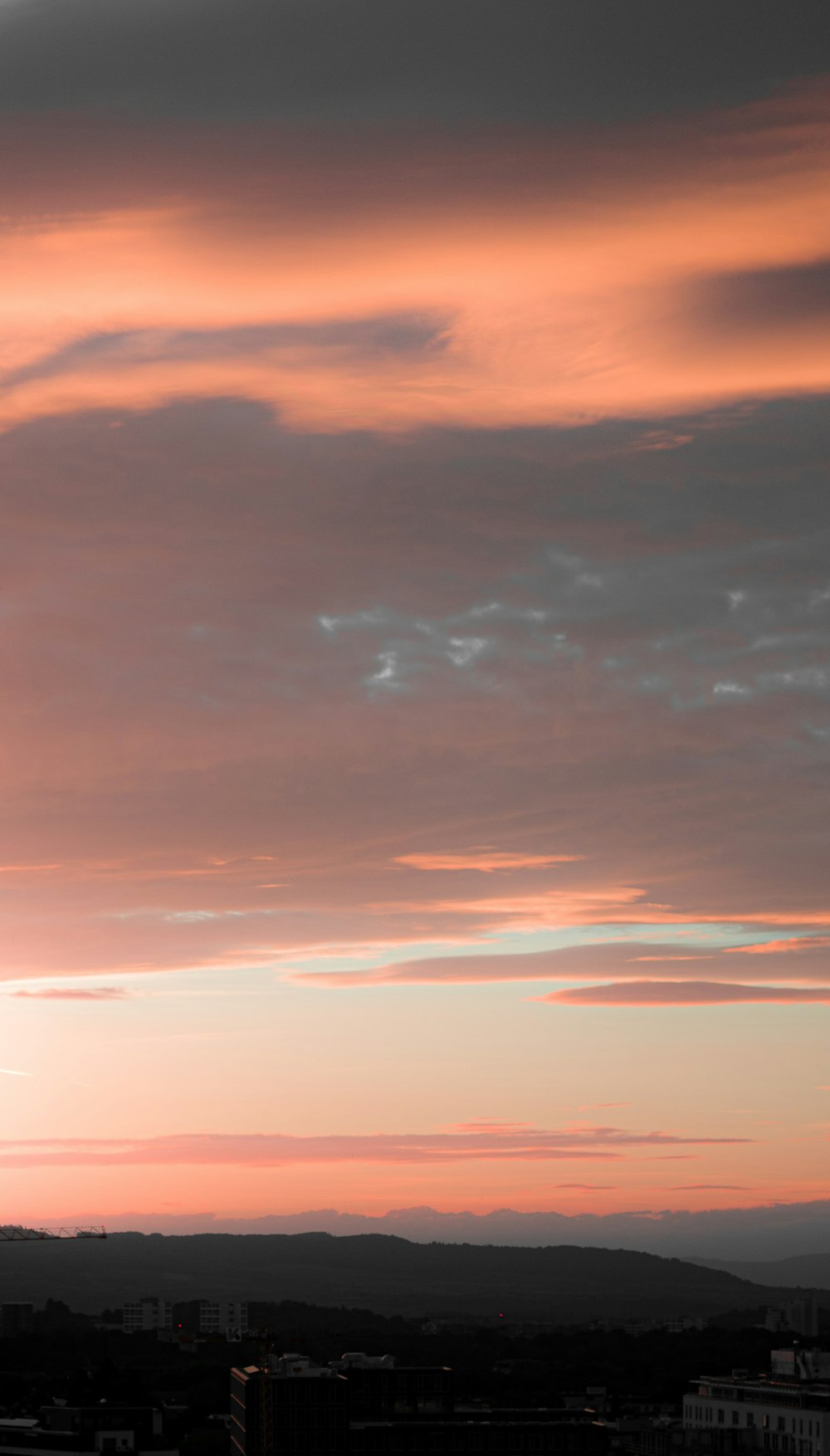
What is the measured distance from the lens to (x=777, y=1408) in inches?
6796

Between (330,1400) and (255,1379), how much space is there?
665 cm

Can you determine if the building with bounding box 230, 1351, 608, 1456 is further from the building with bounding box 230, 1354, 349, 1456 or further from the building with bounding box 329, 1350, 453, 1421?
the building with bounding box 329, 1350, 453, 1421

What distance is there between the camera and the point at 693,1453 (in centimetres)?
17562

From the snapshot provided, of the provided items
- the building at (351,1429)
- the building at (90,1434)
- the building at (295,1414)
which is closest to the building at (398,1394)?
the building at (351,1429)

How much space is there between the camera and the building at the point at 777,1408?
164500 mm

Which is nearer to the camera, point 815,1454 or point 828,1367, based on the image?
point 815,1454

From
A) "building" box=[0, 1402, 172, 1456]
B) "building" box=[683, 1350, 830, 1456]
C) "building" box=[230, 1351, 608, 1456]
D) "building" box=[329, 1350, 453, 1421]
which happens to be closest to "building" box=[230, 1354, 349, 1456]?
"building" box=[230, 1351, 608, 1456]

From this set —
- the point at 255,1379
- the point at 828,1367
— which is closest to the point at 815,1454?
the point at 828,1367

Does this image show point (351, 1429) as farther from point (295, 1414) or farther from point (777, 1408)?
point (777, 1408)

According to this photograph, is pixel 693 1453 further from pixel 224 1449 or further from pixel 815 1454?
pixel 224 1449

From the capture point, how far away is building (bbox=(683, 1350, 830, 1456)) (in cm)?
16450

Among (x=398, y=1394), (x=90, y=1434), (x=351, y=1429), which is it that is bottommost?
(x=90, y=1434)

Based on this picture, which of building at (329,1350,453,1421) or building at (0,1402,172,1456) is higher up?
building at (329,1350,453,1421)

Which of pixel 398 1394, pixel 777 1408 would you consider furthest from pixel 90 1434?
pixel 777 1408
